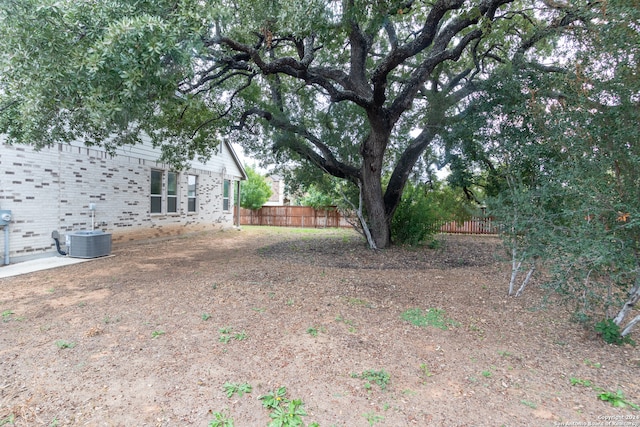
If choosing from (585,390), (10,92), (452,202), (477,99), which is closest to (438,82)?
(477,99)

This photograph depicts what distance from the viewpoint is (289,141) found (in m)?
8.68

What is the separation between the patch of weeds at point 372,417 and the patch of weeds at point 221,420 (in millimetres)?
915

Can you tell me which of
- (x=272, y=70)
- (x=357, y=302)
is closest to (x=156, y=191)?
(x=272, y=70)

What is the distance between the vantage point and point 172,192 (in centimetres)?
1238

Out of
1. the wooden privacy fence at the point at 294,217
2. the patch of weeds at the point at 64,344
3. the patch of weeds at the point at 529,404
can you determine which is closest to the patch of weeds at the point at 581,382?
the patch of weeds at the point at 529,404

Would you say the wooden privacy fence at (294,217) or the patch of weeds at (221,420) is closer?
the patch of weeds at (221,420)

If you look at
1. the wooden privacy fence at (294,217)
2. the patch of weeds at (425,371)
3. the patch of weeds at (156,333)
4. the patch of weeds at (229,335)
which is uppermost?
the wooden privacy fence at (294,217)

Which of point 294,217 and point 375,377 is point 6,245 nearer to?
point 375,377

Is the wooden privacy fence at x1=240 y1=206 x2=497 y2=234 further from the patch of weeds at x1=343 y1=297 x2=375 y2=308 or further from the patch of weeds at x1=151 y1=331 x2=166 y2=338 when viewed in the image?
the patch of weeds at x1=151 y1=331 x2=166 y2=338

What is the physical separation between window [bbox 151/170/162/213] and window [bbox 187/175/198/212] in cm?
159

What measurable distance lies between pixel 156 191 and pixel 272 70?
7584mm

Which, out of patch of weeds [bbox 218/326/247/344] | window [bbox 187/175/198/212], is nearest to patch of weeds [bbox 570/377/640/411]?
patch of weeds [bbox 218/326/247/344]

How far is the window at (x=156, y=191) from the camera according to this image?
1134cm

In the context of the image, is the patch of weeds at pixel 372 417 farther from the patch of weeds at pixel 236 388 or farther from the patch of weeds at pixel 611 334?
the patch of weeds at pixel 611 334
